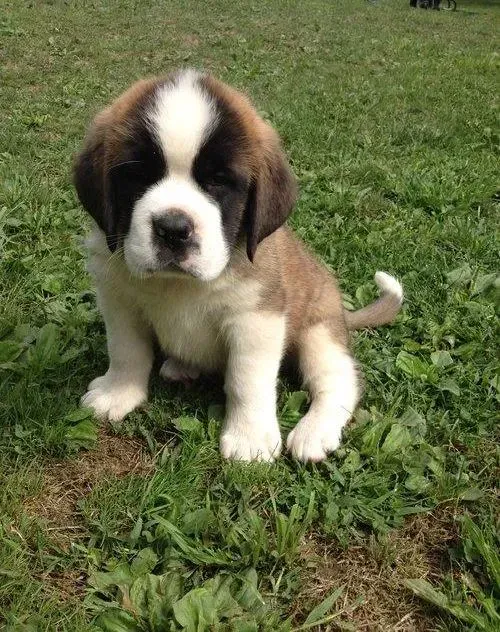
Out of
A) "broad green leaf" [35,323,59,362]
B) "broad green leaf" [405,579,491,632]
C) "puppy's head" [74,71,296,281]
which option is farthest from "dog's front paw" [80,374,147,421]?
"broad green leaf" [405,579,491,632]

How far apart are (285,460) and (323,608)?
2.20ft

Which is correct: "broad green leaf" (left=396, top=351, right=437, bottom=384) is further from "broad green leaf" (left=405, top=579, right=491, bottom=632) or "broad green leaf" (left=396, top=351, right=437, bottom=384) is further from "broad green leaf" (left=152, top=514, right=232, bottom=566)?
"broad green leaf" (left=152, top=514, right=232, bottom=566)

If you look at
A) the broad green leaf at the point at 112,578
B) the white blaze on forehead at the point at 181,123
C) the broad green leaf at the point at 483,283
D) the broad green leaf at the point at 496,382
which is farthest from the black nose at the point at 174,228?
the broad green leaf at the point at 483,283

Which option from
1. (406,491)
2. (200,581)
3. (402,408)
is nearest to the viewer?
(200,581)

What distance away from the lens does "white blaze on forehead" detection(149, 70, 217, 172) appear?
2094mm

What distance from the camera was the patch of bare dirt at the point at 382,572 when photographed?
2.03 metres

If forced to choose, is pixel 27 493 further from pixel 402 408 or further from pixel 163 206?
pixel 402 408

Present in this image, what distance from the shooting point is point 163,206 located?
6.91 ft

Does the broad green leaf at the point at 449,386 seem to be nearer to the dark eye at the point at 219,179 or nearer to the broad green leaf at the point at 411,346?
the broad green leaf at the point at 411,346

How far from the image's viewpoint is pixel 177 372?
294 cm

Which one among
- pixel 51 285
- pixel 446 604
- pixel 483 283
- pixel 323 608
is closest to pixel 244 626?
pixel 323 608

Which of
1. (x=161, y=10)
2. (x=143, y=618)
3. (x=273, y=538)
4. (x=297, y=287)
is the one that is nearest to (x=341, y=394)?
(x=297, y=287)

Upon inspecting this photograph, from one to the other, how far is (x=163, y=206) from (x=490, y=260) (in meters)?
2.67

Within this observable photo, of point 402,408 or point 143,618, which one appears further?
point 402,408
